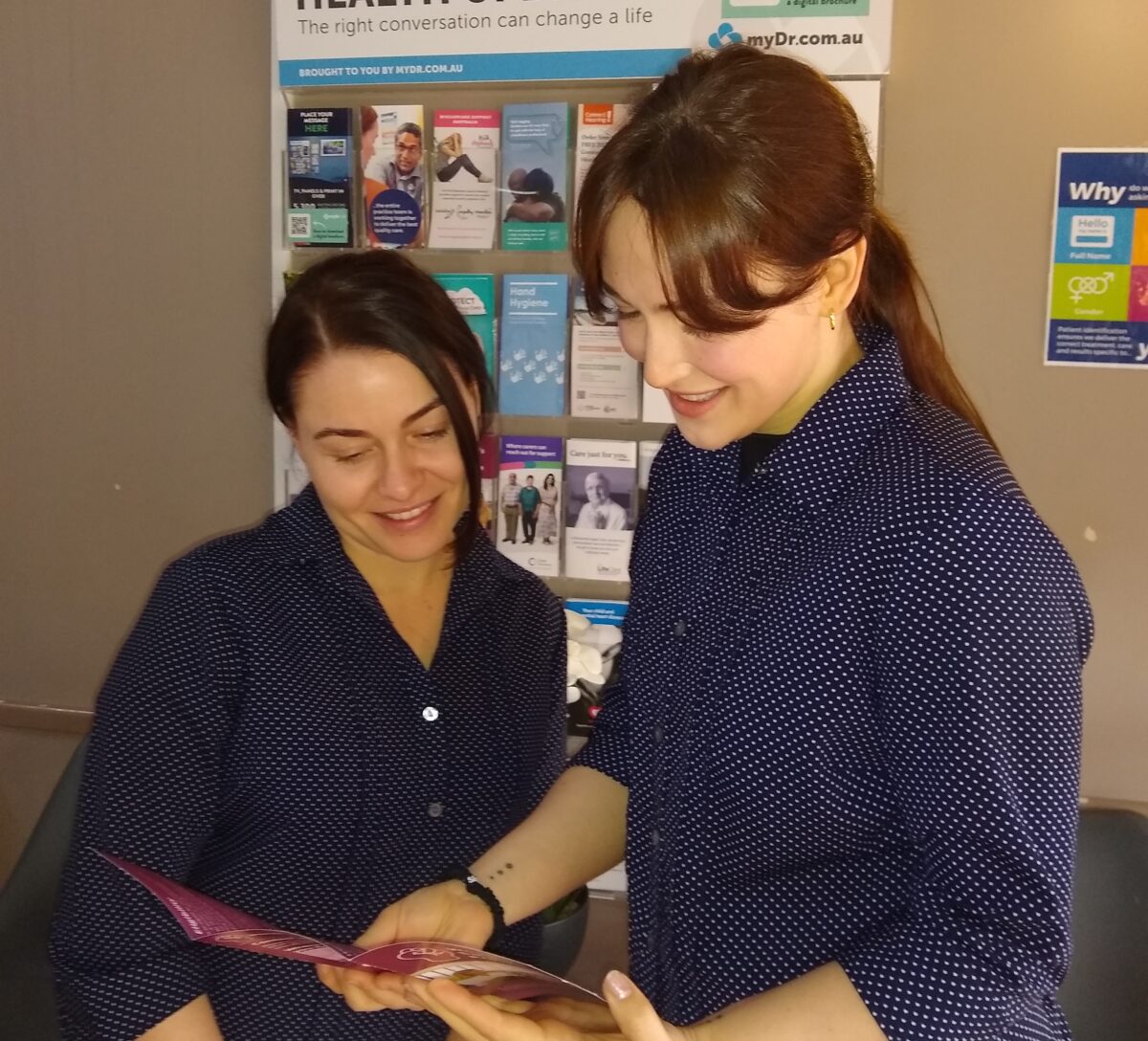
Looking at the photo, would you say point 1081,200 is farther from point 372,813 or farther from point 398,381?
point 372,813

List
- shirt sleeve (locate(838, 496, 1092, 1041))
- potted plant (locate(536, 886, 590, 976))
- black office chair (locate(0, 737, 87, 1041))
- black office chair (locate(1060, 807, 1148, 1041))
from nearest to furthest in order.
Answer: shirt sleeve (locate(838, 496, 1092, 1041)) < black office chair (locate(1060, 807, 1148, 1041)) < black office chair (locate(0, 737, 87, 1041)) < potted plant (locate(536, 886, 590, 976))

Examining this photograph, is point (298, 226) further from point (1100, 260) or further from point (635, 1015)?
point (635, 1015)

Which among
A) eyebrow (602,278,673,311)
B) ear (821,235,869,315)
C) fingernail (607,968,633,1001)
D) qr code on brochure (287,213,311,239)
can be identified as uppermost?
qr code on brochure (287,213,311,239)

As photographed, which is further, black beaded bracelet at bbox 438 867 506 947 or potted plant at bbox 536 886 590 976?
potted plant at bbox 536 886 590 976

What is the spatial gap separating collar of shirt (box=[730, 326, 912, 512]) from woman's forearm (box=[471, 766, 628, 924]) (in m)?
0.44

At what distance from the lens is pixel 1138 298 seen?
1.99m

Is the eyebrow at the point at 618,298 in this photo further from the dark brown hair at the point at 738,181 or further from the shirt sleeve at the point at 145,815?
the shirt sleeve at the point at 145,815

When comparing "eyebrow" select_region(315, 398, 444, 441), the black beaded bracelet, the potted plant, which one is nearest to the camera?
the black beaded bracelet

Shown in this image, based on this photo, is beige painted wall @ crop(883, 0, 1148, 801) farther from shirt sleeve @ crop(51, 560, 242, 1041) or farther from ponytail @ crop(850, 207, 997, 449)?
shirt sleeve @ crop(51, 560, 242, 1041)

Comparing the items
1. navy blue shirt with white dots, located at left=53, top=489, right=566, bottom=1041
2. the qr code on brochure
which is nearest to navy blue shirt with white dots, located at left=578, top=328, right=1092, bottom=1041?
navy blue shirt with white dots, located at left=53, top=489, right=566, bottom=1041

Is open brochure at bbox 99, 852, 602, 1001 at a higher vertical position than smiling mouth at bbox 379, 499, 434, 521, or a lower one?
lower

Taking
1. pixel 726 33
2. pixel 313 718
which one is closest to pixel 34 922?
pixel 313 718

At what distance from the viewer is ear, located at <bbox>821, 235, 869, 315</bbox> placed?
2.55 ft

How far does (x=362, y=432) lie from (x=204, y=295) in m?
1.39
